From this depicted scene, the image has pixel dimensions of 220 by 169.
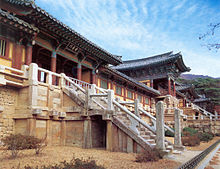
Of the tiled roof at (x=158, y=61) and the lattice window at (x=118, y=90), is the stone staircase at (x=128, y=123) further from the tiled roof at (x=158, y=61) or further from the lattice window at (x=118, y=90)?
the tiled roof at (x=158, y=61)

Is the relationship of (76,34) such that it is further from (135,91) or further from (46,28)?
(135,91)

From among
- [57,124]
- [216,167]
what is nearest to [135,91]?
[57,124]

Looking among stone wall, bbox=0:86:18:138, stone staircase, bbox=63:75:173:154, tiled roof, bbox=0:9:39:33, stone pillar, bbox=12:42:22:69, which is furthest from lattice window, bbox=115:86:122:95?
stone wall, bbox=0:86:18:138

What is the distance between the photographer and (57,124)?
35.8 ft

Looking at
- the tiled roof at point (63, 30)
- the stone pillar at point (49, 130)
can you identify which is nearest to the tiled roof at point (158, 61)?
the tiled roof at point (63, 30)

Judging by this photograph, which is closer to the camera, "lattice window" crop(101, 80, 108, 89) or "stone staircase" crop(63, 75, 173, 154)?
"stone staircase" crop(63, 75, 173, 154)

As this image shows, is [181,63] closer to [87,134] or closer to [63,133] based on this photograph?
[87,134]

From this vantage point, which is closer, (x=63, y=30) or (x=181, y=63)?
(x=63, y=30)

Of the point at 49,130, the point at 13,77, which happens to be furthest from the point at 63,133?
the point at 13,77

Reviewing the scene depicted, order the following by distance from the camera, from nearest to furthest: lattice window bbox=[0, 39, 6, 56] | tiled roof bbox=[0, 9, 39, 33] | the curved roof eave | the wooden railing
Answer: the wooden railing
tiled roof bbox=[0, 9, 39, 33]
lattice window bbox=[0, 39, 6, 56]
the curved roof eave

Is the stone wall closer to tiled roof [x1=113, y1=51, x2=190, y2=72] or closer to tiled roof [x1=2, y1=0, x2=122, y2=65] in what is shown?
tiled roof [x1=2, y1=0, x2=122, y2=65]

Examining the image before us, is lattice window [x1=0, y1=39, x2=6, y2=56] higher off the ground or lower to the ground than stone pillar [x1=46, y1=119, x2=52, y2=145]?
higher

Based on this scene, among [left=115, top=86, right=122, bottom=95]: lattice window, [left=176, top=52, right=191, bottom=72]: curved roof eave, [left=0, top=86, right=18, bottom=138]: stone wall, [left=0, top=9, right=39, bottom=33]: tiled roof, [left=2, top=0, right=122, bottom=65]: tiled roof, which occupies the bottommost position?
[left=0, top=86, right=18, bottom=138]: stone wall

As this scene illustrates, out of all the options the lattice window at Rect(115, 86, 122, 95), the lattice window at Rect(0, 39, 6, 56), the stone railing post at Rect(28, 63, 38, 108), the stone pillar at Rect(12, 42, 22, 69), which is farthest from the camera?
the lattice window at Rect(115, 86, 122, 95)
